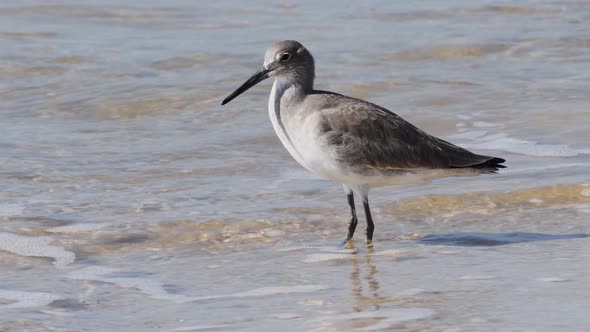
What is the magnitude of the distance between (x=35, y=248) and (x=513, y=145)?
4.65 metres

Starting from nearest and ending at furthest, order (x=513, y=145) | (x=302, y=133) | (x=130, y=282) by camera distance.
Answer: (x=130, y=282)
(x=302, y=133)
(x=513, y=145)

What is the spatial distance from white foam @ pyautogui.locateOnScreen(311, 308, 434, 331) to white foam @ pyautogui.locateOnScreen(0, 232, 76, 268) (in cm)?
220

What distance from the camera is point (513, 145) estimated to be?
1027cm

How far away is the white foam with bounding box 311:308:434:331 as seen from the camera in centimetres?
545

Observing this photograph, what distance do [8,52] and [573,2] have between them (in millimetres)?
8578

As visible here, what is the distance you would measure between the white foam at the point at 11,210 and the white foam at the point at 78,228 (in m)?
0.50

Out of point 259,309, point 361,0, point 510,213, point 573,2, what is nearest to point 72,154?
point 510,213

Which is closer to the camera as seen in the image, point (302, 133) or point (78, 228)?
point (302, 133)

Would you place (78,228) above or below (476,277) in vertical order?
below

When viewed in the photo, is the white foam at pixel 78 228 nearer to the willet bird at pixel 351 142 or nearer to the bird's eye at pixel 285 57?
the willet bird at pixel 351 142

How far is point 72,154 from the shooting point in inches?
407

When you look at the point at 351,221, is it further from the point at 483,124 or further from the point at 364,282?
the point at 483,124

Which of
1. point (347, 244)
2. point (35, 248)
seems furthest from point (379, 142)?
point (35, 248)

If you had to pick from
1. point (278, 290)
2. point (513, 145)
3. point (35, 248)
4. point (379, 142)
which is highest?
point (379, 142)
